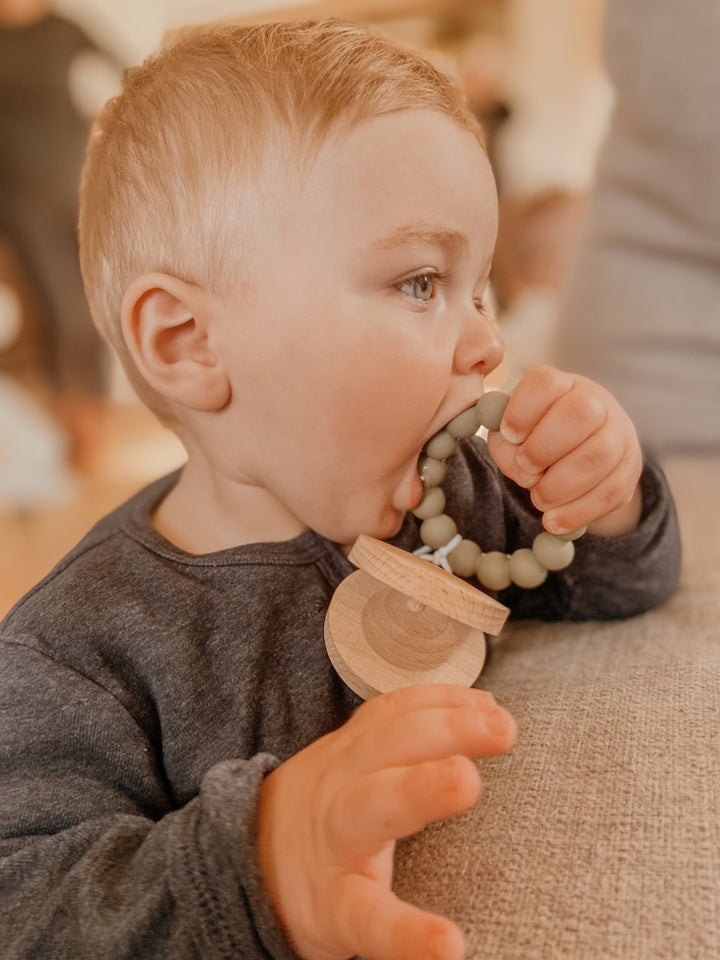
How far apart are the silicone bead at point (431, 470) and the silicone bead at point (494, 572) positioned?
75 mm

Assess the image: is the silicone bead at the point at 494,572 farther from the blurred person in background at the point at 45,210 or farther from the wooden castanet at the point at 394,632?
the blurred person in background at the point at 45,210

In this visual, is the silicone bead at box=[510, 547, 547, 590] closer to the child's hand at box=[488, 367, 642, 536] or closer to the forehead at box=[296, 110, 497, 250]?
the child's hand at box=[488, 367, 642, 536]

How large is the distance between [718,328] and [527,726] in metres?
0.72

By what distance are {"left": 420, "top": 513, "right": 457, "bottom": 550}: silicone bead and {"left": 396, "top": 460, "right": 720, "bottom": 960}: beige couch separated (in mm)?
117

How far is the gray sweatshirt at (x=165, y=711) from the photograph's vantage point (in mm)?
421

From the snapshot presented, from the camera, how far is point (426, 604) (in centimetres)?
50

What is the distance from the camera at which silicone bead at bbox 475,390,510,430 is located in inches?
22.9

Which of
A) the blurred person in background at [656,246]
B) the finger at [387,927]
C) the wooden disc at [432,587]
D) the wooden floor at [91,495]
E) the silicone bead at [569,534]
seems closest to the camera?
the finger at [387,927]

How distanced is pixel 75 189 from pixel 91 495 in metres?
1.04

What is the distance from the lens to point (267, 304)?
0.57m

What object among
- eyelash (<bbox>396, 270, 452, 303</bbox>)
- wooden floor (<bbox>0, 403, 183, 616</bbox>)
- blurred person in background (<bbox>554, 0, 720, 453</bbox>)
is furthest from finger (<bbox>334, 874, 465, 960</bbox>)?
wooden floor (<bbox>0, 403, 183, 616</bbox>)

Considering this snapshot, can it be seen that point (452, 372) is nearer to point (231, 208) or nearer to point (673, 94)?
point (231, 208)

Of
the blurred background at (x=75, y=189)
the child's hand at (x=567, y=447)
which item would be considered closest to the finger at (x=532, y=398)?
the child's hand at (x=567, y=447)

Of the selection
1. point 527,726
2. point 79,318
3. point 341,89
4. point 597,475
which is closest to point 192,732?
point 527,726
